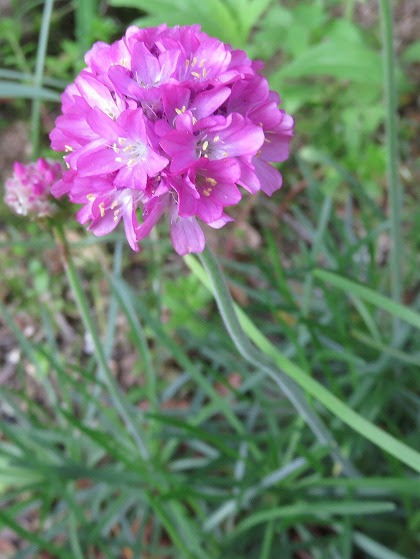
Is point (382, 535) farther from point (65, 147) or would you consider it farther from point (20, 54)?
point (20, 54)

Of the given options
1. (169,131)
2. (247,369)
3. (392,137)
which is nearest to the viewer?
(169,131)

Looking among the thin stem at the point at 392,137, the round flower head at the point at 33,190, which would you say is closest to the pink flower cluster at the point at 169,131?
the round flower head at the point at 33,190

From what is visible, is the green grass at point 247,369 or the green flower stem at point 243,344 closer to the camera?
the green flower stem at point 243,344

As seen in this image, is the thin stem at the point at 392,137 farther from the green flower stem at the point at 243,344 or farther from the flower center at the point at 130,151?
the flower center at the point at 130,151

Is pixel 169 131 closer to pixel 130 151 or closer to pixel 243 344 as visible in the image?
pixel 130 151

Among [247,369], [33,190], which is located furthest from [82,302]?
[247,369]
